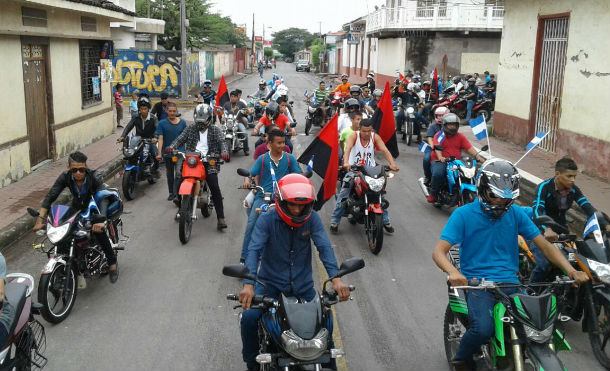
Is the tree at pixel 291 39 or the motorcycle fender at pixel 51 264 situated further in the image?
the tree at pixel 291 39

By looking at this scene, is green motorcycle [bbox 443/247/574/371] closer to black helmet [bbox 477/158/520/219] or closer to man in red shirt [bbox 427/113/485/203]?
black helmet [bbox 477/158/520/219]

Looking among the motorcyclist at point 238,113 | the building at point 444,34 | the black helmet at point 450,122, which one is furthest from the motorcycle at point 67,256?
the building at point 444,34

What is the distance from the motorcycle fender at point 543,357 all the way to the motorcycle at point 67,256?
4.29m

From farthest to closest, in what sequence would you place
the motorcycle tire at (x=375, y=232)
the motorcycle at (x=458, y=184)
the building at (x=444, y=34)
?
the building at (x=444, y=34) < the motorcycle at (x=458, y=184) < the motorcycle tire at (x=375, y=232)

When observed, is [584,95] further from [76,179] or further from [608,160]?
[76,179]

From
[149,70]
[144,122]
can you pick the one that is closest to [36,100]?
[144,122]

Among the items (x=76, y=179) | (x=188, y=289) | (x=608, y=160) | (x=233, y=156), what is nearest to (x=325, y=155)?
(x=188, y=289)

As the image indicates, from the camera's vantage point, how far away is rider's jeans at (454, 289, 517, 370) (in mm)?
4113

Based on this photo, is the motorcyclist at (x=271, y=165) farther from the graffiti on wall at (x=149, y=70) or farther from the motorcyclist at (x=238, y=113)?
the graffiti on wall at (x=149, y=70)

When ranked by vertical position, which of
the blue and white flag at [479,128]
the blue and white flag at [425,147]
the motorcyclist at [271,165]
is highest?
the blue and white flag at [479,128]

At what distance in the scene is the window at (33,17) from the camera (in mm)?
12703

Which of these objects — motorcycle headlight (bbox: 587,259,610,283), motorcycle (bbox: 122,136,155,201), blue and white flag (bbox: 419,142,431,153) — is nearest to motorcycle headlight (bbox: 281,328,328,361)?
motorcycle headlight (bbox: 587,259,610,283)

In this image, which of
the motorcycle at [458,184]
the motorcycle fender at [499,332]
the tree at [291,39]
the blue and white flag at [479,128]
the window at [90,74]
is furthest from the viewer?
the tree at [291,39]

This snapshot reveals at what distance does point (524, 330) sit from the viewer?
3.84 m
